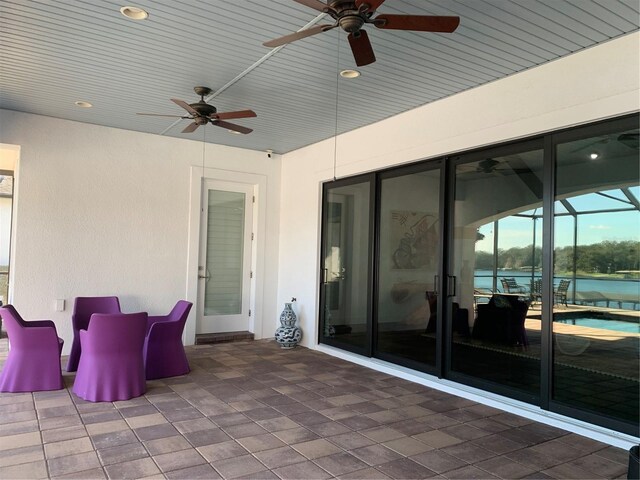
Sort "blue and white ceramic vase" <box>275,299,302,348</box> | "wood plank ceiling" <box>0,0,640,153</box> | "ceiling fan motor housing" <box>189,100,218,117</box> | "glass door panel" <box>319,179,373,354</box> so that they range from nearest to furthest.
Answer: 1. "wood plank ceiling" <box>0,0,640,153</box>
2. "ceiling fan motor housing" <box>189,100,218,117</box>
3. "glass door panel" <box>319,179,373,354</box>
4. "blue and white ceramic vase" <box>275,299,302,348</box>

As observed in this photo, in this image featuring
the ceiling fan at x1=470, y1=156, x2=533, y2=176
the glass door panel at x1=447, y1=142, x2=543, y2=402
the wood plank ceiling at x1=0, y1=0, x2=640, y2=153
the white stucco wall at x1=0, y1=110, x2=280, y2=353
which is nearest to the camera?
the wood plank ceiling at x1=0, y1=0, x2=640, y2=153

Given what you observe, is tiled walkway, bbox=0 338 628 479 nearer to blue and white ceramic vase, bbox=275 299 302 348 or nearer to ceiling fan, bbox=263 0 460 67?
blue and white ceramic vase, bbox=275 299 302 348

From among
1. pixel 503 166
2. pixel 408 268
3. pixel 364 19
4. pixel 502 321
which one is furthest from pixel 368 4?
pixel 408 268

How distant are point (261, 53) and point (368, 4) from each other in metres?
1.59

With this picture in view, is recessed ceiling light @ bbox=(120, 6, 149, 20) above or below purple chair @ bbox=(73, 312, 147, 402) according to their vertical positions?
above

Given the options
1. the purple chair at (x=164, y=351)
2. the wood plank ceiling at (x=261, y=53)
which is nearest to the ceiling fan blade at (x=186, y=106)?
the wood plank ceiling at (x=261, y=53)

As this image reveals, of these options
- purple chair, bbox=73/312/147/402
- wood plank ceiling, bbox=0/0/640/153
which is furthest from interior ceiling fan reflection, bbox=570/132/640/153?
purple chair, bbox=73/312/147/402

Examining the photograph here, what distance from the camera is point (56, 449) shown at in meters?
3.03

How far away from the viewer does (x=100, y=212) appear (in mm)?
6043

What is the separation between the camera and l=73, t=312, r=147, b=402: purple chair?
404 centimetres

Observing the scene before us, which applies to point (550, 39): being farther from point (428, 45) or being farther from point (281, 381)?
point (281, 381)

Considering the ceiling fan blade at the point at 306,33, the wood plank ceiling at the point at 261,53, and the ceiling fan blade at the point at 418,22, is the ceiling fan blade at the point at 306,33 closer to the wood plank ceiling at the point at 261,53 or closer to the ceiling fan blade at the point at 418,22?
the ceiling fan blade at the point at 418,22

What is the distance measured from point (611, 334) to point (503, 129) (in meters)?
1.88

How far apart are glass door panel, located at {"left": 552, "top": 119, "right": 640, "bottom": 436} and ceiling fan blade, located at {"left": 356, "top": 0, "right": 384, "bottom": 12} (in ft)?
7.04
